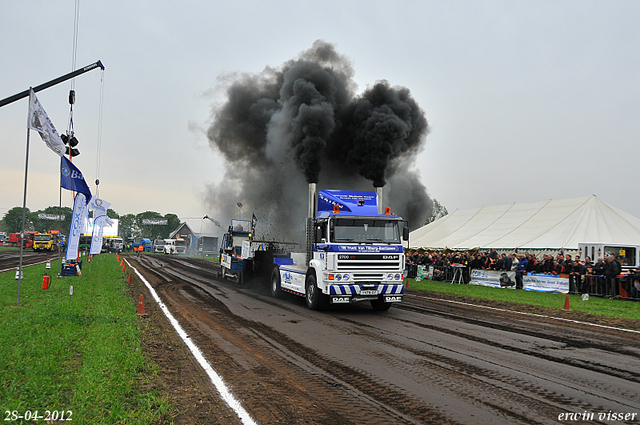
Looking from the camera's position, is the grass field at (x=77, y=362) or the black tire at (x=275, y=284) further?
the black tire at (x=275, y=284)

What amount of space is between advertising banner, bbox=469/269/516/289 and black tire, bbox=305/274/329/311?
12152mm

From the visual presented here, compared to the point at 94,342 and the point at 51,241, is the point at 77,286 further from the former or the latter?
the point at 51,241

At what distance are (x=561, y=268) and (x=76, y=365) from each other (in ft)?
62.2

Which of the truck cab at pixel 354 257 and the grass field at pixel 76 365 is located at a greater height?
the truck cab at pixel 354 257

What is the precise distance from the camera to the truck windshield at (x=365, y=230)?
11.6 meters

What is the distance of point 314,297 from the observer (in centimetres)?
1203

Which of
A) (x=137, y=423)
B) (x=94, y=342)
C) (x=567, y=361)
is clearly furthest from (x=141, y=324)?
(x=567, y=361)

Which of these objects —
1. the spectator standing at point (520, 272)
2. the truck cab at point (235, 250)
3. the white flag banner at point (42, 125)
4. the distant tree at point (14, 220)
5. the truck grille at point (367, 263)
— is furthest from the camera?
the distant tree at point (14, 220)

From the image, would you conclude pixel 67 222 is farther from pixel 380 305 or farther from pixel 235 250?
pixel 380 305

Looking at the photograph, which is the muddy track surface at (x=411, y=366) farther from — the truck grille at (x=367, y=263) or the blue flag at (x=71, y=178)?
the blue flag at (x=71, y=178)

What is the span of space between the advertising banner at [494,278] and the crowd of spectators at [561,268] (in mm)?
260

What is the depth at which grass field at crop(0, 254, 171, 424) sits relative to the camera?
14.6 ft

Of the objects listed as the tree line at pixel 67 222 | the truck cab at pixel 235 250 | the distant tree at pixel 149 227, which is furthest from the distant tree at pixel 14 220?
the truck cab at pixel 235 250

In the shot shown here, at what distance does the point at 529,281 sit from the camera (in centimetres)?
1997
